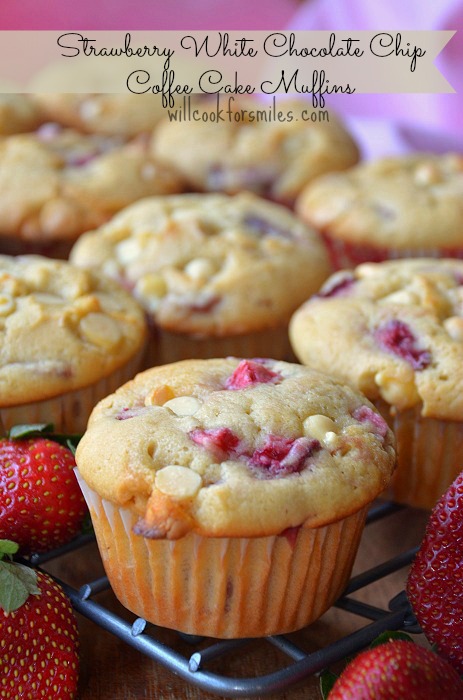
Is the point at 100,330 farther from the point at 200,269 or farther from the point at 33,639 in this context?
the point at 33,639

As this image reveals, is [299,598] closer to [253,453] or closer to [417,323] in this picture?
[253,453]

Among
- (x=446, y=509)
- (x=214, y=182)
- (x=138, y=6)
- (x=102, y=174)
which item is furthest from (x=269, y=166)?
(x=446, y=509)

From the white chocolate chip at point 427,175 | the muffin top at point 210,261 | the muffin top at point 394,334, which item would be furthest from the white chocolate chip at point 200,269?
the white chocolate chip at point 427,175

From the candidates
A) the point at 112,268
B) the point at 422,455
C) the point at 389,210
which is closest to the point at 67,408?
the point at 112,268

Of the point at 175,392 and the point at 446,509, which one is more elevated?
the point at 175,392

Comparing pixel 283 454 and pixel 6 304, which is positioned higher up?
pixel 6 304

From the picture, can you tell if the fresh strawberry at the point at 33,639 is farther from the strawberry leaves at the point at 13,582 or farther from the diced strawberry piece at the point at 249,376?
the diced strawberry piece at the point at 249,376

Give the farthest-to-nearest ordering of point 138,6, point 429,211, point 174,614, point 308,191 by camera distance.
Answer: point 138,6, point 308,191, point 429,211, point 174,614
